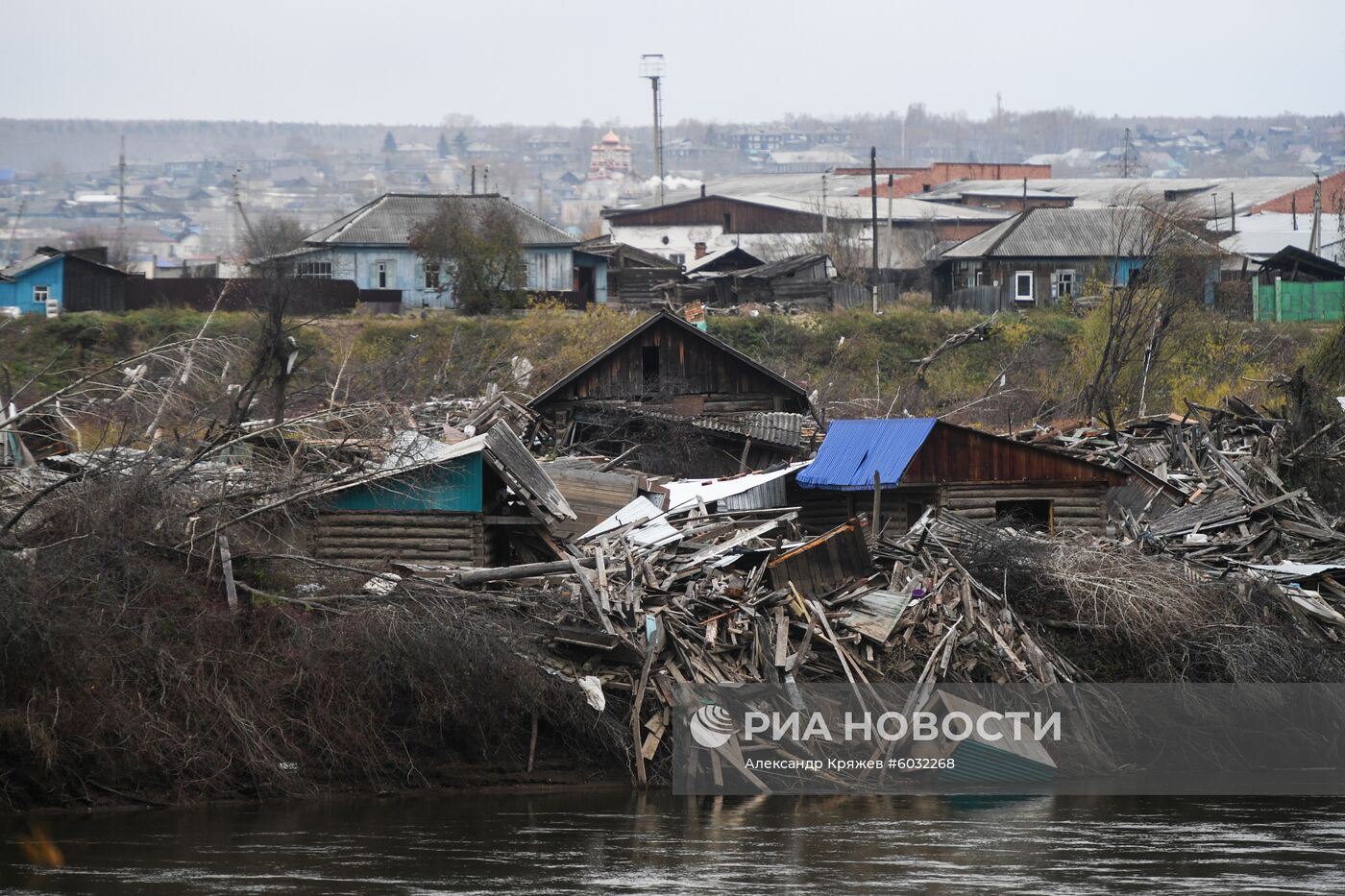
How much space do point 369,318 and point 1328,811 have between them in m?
37.8

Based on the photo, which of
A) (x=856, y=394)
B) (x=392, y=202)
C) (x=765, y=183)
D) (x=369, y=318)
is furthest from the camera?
(x=765, y=183)

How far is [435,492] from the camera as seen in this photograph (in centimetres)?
2072

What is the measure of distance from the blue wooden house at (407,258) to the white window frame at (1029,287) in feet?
48.6

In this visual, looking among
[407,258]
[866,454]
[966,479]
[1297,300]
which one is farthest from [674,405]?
[1297,300]

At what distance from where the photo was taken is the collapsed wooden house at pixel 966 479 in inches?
932

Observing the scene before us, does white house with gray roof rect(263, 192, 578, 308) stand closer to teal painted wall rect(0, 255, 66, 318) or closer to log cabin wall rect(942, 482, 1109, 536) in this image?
teal painted wall rect(0, 255, 66, 318)

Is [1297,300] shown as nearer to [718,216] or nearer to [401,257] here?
[718,216]

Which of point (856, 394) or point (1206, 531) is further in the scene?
point (856, 394)

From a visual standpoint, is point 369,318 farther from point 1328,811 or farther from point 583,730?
point 1328,811

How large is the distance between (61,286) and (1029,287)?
32.8m

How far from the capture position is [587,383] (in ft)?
101

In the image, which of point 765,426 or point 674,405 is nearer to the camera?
point 765,426

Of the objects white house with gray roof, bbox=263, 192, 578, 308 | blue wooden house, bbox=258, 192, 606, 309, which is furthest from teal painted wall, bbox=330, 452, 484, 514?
blue wooden house, bbox=258, 192, 606, 309

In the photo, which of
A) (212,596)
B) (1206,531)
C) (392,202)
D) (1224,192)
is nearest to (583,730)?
(212,596)
